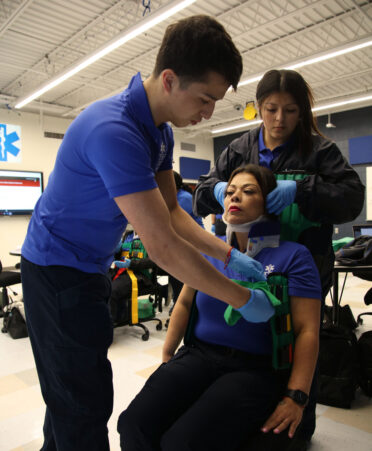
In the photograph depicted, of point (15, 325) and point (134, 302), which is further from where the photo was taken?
point (15, 325)

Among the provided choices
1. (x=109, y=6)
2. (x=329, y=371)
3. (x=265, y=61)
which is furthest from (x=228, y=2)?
(x=329, y=371)

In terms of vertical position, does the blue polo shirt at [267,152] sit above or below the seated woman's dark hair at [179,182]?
above

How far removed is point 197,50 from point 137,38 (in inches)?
219

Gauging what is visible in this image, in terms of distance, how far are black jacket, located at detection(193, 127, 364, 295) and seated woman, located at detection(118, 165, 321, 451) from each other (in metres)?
0.14

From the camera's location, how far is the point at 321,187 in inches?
54.5

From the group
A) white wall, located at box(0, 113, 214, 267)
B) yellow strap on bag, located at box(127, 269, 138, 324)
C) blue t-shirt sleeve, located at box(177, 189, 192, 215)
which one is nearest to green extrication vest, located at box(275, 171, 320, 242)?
blue t-shirt sleeve, located at box(177, 189, 192, 215)

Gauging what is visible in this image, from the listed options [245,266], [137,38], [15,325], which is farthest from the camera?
[137,38]

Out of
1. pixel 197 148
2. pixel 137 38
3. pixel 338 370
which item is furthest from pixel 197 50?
pixel 197 148

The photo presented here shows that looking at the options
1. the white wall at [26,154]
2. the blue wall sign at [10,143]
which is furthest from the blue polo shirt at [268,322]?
the blue wall sign at [10,143]

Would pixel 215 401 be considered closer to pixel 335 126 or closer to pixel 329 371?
pixel 329 371

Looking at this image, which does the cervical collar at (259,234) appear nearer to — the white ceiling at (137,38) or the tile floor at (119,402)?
the tile floor at (119,402)

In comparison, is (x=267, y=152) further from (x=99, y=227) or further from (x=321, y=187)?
(x=99, y=227)

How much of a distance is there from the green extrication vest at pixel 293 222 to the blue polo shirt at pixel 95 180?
0.64m

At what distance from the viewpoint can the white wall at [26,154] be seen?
7844 mm
